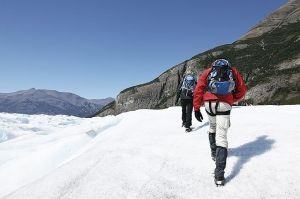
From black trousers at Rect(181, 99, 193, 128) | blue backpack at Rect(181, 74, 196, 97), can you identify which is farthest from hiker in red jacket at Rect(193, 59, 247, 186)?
blue backpack at Rect(181, 74, 196, 97)

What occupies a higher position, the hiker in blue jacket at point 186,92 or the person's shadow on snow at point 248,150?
the hiker in blue jacket at point 186,92

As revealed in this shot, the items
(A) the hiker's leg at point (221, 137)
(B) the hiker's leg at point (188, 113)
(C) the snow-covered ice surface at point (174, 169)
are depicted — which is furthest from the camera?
(B) the hiker's leg at point (188, 113)

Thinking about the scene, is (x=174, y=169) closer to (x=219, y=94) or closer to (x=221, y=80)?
(x=219, y=94)

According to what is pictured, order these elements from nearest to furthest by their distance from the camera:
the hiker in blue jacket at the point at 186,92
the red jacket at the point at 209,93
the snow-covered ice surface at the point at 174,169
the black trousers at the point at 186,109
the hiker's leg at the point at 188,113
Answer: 1. the snow-covered ice surface at the point at 174,169
2. the red jacket at the point at 209,93
3. the hiker's leg at the point at 188,113
4. the black trousers at the point at 186,109
5. the hiker in blue jacket at the point at 186,92

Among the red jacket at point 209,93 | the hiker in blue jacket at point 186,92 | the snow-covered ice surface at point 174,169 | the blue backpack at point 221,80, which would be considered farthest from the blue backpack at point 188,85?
the blue backpack at point 221,80

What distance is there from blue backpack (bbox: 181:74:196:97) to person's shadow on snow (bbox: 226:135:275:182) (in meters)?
5.67

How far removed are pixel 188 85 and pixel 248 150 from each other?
22.8ft

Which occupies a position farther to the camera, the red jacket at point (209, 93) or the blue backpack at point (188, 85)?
the blue backpack at point (188, 85)

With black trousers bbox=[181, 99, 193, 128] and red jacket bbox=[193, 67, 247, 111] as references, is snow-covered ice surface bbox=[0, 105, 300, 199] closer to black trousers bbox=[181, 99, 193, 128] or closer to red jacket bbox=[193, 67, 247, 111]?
black trousers bbox=[181, 99, 193, 128]

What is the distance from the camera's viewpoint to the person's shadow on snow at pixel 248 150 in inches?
344

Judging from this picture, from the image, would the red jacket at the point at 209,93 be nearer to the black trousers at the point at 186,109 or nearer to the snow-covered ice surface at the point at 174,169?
the snow-covered ice surface at the point at 174,169

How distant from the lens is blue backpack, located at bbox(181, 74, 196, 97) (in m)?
16.4

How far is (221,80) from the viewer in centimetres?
905

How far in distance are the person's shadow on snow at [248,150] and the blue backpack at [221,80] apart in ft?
6.10
